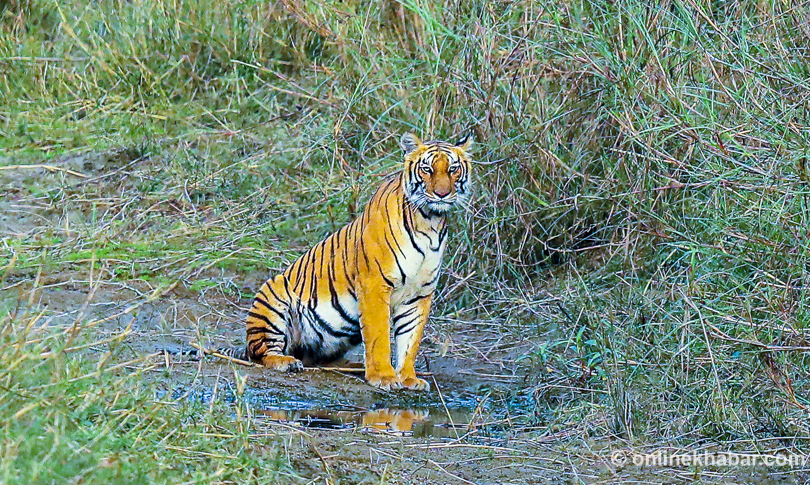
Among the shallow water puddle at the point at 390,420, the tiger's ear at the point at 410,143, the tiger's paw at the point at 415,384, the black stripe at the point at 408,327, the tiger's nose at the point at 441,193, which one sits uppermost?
the tiger's ear at the point at 410,143

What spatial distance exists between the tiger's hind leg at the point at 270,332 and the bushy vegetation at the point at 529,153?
1.03 meters

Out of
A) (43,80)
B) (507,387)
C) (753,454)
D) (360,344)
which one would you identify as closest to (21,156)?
(43,80)

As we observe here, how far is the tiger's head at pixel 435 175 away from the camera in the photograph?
5.07 meters

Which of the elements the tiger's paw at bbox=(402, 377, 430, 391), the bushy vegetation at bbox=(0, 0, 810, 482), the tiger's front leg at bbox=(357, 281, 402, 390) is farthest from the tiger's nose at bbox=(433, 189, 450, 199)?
the tiger's paw at bbox=(402, 377, 430, 391)

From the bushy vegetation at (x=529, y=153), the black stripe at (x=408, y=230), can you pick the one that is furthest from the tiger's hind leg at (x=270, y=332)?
the bushy vegetation at (x=529, y=153)

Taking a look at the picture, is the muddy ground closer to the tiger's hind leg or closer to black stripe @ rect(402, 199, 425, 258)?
the tiger's hind leg

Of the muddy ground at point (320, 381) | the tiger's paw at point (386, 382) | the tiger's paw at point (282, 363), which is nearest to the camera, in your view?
the muddy ground at point (320, 381)

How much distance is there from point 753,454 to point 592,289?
167 cm

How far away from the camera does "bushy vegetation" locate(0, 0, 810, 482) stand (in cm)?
440

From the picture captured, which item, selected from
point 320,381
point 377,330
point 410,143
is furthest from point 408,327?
point 410,143

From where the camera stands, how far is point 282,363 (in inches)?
204

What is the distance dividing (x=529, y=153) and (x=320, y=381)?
162 centimetres

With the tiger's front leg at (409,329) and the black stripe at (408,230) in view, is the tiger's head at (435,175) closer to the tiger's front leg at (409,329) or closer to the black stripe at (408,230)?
the black stripe at (408,230)

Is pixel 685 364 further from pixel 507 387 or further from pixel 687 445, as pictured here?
pixel 507 387
